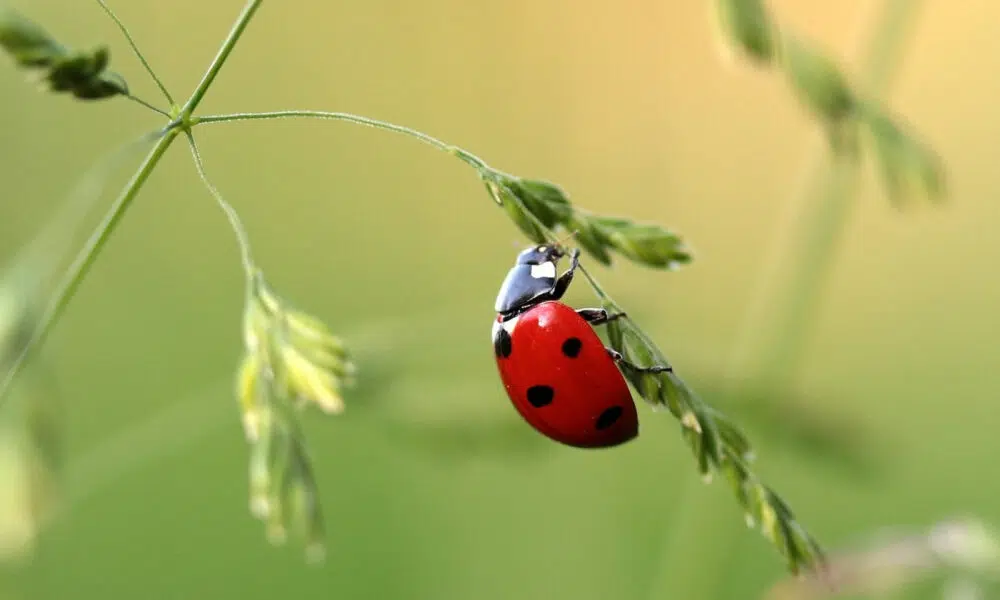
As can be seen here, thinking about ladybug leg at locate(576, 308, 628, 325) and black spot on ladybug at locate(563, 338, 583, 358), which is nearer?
ladybug leg at locate(576, 308, 628, 325)

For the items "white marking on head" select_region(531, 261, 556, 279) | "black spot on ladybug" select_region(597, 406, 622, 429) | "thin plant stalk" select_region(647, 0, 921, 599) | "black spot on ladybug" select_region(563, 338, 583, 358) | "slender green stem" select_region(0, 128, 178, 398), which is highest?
"thin plant stalk" select_region(647, 0, 921, 599)

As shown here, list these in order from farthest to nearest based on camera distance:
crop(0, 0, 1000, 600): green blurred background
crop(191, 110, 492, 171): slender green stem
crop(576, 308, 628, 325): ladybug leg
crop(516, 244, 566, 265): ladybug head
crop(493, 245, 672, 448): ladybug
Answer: crop(0, 0, 1000, 600): green blurred background, crop(516, 244, 566, 265): ladybug head, crop(493, 245, 672, 448): ladybug, crop(576, 308, 628, 325): ladybug leg, crop(191, 110, 492, 171): slender green stem

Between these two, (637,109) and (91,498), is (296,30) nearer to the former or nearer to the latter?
(637,109)

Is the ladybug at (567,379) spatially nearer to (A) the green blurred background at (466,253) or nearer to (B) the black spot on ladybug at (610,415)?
(B) the black spot on ladybug at (610,415)

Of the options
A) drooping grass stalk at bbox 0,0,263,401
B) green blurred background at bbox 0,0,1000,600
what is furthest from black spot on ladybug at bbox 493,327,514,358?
green blurred background at bbox 0,0,1000,600

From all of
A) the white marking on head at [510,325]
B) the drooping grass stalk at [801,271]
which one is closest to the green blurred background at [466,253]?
the drooping grass stalk at [801,271]

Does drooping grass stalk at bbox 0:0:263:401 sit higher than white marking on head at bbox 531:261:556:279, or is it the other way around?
white marking on head at bbox 531:261:556:279

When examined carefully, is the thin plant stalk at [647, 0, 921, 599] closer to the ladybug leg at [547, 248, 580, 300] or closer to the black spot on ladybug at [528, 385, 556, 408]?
the ladybug leg at [547, 248, 580, 300]
